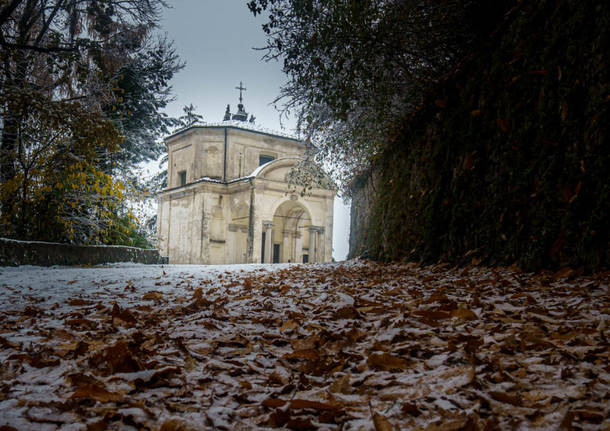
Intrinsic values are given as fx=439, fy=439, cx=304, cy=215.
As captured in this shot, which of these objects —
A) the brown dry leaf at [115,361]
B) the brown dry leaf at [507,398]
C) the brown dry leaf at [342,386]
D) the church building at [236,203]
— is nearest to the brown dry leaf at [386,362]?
the brown dry leaf at [342,386]

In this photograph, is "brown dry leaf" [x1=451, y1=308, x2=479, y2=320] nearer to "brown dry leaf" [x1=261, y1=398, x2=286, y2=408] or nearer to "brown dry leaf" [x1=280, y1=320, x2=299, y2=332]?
"brown dry leaf" [x1=280, y1=320, x2=299, y2=332]

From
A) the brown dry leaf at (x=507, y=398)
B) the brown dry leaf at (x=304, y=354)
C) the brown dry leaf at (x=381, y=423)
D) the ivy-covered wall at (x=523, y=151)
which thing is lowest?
the brown dry leaf at (x=381, y=423)

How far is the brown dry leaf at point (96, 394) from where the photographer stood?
1.85 m

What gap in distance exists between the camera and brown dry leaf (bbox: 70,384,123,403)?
1.85m

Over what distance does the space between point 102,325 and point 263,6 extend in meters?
5.47

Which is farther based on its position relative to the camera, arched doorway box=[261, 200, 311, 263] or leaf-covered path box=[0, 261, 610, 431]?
arched doorway box=[261, 200, 311, 263]

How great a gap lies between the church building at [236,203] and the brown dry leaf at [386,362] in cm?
2322

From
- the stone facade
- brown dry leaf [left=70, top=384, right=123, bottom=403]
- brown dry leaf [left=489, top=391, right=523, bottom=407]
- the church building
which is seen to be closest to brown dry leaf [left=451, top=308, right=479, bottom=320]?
brown dry leaf [left=489, top=391, right=523, bottom=407]

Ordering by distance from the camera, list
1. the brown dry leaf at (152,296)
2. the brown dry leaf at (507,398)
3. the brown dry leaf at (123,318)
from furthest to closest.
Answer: the brown dry leaf at (152,296)
the brown dry leaf at (123,318)
the brown dry leaf at (507,398)

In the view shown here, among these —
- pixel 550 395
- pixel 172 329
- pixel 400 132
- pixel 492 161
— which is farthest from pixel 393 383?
pixel 400 132

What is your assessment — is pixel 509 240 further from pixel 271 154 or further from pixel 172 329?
pixel 271 154

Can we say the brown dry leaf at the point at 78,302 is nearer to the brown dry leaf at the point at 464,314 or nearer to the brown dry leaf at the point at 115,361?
the brown dry leaf at the point at 115,361

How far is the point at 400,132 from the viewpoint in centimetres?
980

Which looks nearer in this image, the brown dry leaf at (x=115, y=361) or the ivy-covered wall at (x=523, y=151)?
the brown dry leaf at (x=115, y=361)
